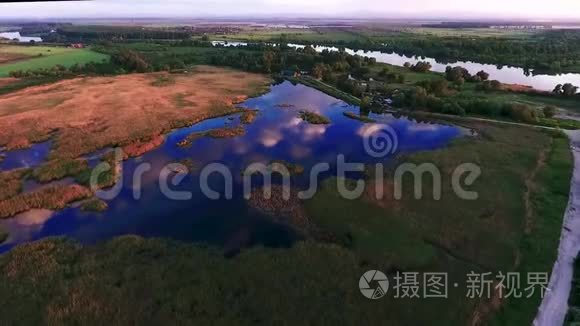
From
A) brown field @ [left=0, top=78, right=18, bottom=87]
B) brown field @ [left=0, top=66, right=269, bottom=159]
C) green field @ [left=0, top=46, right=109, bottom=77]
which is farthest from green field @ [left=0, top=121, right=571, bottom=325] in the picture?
green field @ [left=0, top=46, right=109, bottom=77]

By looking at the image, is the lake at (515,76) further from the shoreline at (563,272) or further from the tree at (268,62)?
the shoreline at (563,272)

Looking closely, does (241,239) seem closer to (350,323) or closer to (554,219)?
(350,323)

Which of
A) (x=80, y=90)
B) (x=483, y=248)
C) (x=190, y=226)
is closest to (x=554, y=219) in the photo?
(x=483, y=248)

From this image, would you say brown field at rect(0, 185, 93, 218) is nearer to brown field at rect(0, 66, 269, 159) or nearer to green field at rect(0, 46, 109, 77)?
brown field at rect(0, 66, 269, 159)

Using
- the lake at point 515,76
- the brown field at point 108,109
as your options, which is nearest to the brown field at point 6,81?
the brown field at point 108,109

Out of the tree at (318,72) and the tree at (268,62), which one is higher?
the tree at (268,62)

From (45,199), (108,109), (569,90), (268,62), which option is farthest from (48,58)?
(569,90)

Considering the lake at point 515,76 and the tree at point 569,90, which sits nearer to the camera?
the tree at point 569,90
